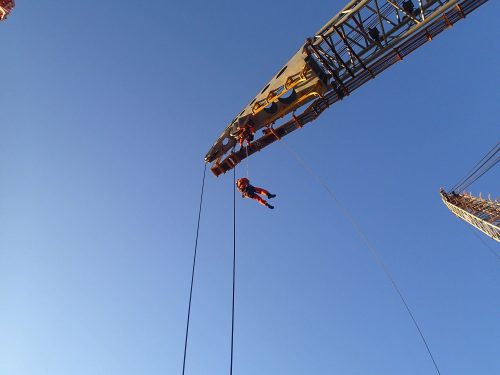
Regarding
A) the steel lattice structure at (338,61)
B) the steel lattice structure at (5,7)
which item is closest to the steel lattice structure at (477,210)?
the steel lattice structure at (338,61)

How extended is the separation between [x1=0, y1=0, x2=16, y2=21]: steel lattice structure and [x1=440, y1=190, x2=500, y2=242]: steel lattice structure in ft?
132

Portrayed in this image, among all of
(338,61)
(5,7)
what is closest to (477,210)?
(338,61)

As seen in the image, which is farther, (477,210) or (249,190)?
(477,210)

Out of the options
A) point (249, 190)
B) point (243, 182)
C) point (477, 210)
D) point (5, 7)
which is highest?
point (5, 7)

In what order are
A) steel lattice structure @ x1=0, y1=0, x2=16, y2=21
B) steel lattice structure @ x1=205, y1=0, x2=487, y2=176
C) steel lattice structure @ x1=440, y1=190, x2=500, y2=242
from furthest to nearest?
1. steel lattice structure @ x1=0, y1=0, x2=16, y2=21
2. steel lattice structure @ x1=440, y1=190, x2=500, y2=242
3. steel lattice structure @ x1=205, y1=0, x2=487, y2=176

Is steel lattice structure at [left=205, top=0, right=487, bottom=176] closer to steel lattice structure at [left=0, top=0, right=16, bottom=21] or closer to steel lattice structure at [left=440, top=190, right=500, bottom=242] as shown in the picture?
steel lattice structure at [left=440, top=190, right=500, bottom=242]

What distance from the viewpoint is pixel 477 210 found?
20.4 m

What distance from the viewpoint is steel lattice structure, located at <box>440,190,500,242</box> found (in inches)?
700

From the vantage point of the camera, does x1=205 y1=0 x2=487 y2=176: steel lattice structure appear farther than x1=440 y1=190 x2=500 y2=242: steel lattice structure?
No

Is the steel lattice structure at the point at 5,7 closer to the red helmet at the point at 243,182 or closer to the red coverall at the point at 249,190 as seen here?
the red helmet at the point at 243,182

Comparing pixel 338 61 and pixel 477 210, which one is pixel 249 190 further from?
pixel 477 210

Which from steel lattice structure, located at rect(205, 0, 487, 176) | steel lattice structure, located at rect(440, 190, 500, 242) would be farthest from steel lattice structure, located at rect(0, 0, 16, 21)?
steel lattice structure, located at rect(440, 190, 500, 242)

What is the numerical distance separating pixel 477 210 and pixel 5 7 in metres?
41.0

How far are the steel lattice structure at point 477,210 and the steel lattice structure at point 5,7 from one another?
40284 millimetres
